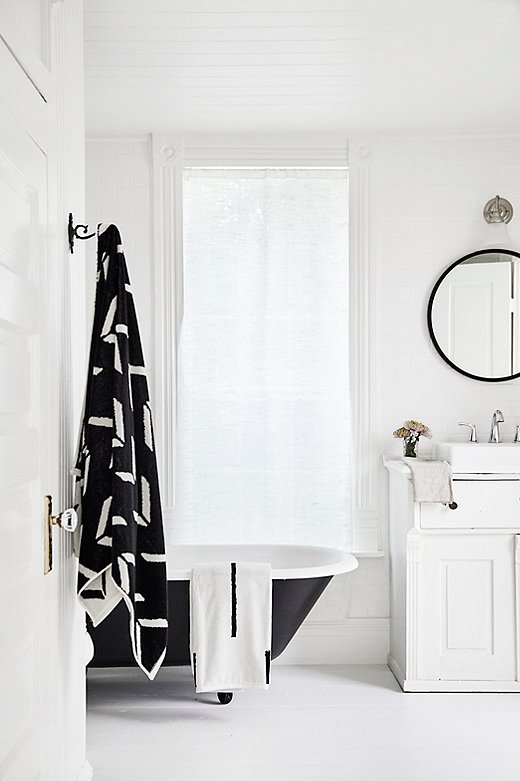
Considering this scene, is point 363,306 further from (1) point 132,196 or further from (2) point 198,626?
(2) point 198,626

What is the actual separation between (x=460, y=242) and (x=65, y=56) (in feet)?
9.23

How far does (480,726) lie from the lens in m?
3.67

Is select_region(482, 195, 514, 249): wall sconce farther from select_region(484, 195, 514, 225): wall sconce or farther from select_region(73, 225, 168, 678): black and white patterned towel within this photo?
select_region(73, 225, 168, 678): black and white patterned towel

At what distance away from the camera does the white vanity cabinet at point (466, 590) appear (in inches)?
162

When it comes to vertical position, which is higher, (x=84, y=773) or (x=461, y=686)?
(x=84, y=773)

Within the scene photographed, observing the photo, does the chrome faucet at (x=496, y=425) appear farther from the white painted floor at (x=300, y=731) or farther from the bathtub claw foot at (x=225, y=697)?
the bathtub claw foot at (x=225, y=697)

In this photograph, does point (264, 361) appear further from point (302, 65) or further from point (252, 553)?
point (302, 65)

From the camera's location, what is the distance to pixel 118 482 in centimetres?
226

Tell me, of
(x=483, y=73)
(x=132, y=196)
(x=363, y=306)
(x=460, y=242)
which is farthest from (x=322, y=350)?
(x=483, y=73)

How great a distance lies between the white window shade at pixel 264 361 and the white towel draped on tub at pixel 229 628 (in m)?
0.84

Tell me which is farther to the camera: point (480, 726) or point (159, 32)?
point (480, 726)

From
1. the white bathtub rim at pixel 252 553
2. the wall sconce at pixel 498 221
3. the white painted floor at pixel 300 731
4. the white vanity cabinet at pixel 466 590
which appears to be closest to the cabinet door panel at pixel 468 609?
the white vanity cabinet at pixel 466 590

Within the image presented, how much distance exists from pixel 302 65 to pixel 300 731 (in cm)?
272

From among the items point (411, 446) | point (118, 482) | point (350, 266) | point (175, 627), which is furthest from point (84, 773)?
point (350, 266)
